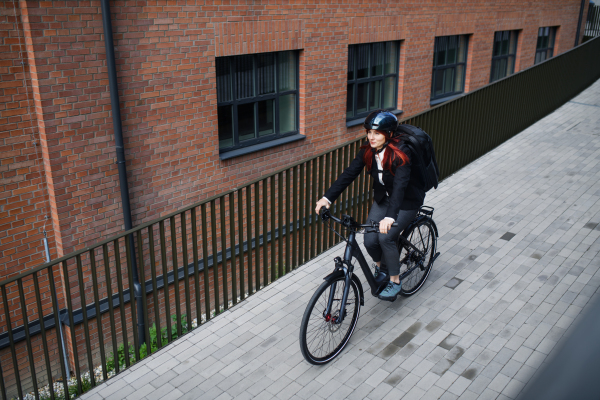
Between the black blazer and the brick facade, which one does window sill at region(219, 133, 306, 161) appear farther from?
the black blazer

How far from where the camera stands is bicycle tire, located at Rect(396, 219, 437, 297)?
18.1 feet

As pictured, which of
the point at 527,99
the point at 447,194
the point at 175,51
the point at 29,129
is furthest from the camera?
the point at 527,99

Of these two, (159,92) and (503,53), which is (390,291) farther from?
(503,53)

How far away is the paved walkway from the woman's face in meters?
1.71

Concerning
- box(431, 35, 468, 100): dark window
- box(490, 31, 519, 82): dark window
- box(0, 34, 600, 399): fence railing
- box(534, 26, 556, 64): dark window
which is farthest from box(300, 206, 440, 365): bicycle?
box(534, 26, 556, 64): dark window

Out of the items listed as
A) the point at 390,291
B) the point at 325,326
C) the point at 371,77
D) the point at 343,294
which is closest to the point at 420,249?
the point at 390,291

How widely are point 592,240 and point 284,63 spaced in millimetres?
5001

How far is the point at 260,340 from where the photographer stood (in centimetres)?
505

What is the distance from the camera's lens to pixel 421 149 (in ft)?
15.8

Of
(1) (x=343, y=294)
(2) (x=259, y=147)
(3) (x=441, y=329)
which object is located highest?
(2) (x=259, y=147)

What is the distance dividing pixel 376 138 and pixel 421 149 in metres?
0.48

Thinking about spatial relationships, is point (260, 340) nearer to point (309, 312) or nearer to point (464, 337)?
point (309, 312)

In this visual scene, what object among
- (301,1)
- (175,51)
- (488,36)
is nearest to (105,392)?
(175,51)

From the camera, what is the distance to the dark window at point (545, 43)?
56.9 ft
